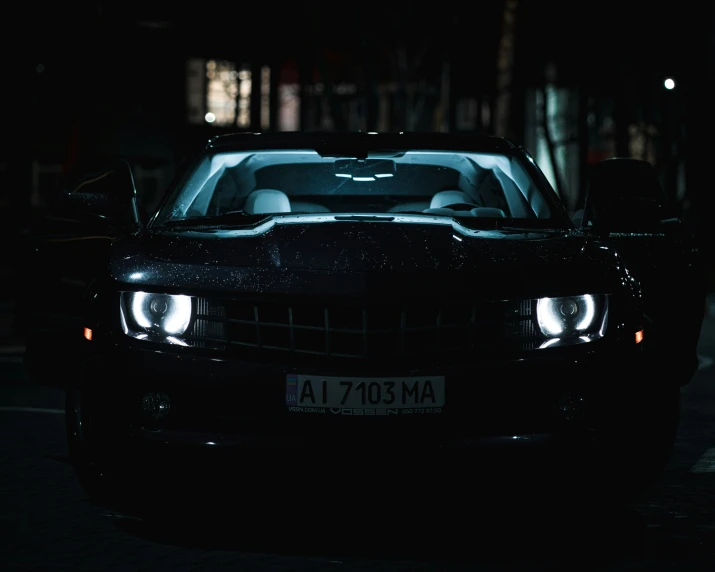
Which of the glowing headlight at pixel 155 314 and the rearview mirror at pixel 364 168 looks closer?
the glowing headlight at pixel 155 314

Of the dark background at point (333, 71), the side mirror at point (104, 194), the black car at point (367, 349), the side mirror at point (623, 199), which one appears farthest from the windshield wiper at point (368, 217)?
the dark background at point (333, 71)

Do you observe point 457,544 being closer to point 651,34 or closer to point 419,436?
point 419,436

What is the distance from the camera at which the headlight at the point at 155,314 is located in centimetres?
591

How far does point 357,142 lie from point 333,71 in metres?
51.3

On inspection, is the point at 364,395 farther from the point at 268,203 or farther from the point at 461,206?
the point at 461,206

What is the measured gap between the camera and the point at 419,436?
570 cm

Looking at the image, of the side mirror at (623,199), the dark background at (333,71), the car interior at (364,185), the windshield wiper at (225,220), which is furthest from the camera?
the dark background at (333,71)

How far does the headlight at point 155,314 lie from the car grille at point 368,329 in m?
0.11

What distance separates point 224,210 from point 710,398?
4.42 m

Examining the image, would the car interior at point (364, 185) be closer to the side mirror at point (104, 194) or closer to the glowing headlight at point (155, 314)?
the side mirror at point (104, 194)

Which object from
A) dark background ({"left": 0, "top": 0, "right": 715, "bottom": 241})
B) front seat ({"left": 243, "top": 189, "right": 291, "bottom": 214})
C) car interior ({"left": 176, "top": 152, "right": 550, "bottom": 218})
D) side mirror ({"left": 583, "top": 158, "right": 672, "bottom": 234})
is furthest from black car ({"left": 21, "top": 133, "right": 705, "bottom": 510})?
dark background ({"left": 0, "top": 0, "right": 715, "bottom": 241})

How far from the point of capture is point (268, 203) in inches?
292

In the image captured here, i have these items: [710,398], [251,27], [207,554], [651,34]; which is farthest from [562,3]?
[207,554]

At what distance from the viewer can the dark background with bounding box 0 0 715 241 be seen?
26.4 metres
